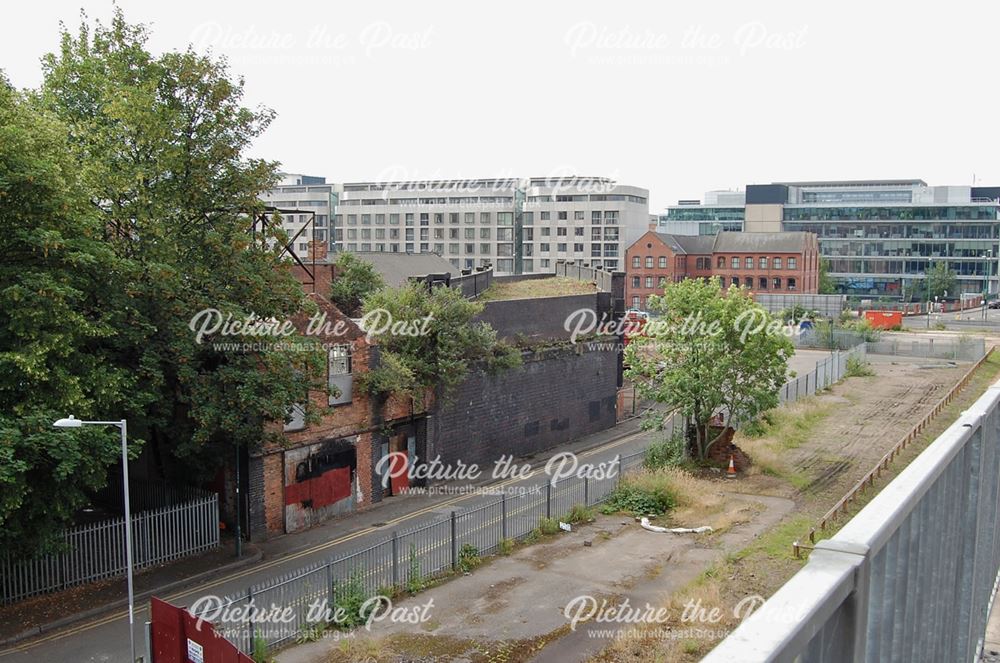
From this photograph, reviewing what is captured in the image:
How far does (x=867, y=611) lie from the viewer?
2.50 m

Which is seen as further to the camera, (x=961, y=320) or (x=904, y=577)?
(x=961, y=320)

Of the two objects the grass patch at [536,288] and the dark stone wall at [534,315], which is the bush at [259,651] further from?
the grass patch at [536,288]

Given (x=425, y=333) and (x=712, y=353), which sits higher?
(x=425, y=333)

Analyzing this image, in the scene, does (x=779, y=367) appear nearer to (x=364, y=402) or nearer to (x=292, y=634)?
(x=364, y=402)

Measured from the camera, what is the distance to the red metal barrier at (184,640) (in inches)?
524

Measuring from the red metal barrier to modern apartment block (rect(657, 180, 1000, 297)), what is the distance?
114m

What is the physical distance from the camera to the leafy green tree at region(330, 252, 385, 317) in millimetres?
41188

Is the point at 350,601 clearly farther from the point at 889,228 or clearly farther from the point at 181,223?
the point at 889,228

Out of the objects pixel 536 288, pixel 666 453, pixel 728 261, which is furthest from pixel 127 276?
pixel 728 261

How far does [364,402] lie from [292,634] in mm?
12886

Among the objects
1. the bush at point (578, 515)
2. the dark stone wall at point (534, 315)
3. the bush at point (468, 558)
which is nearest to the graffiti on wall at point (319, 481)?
the bush at point (468, 558)

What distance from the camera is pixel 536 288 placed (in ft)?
163

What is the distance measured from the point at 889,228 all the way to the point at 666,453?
96.8 meters

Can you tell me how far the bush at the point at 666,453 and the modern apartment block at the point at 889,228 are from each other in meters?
92.3
